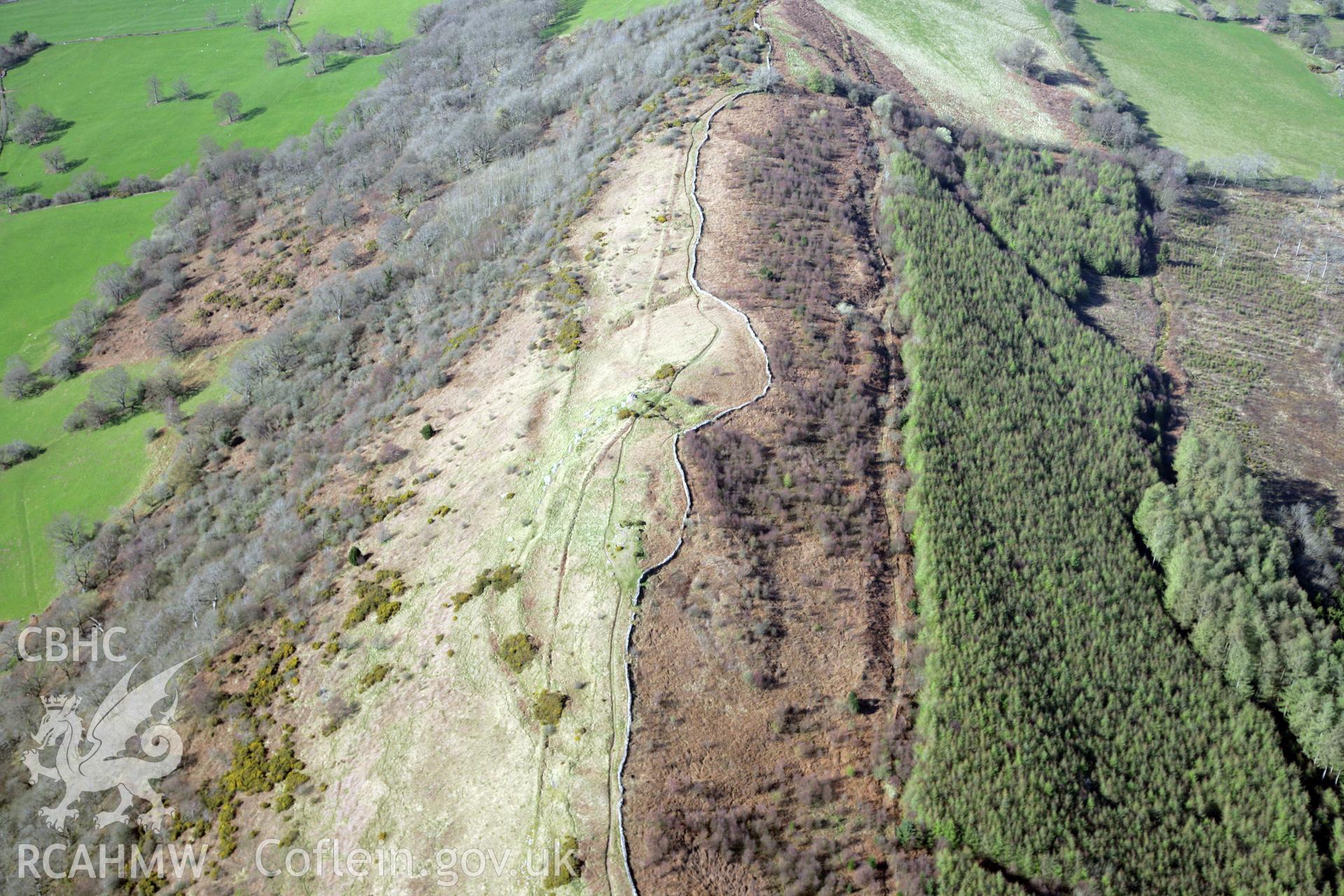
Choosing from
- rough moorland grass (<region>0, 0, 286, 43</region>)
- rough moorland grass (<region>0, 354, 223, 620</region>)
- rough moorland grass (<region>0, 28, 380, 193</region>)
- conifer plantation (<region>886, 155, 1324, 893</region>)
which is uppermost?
rough moorland grass (<region>0, 0, 286, 43</region>)

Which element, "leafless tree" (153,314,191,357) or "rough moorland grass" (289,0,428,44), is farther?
"rough moorland grass" (289,0,428,44)

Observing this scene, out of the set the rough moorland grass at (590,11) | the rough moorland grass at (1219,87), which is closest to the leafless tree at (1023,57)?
the rough moorland grass at (1219,87)

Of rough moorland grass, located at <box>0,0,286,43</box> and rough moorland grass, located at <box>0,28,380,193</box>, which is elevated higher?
rough moorland grass, located at <box>0,0,286,43</box>

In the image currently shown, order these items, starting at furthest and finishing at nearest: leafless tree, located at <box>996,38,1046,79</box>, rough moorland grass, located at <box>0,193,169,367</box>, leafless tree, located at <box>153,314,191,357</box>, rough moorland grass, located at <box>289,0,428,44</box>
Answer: rough moorland grass, located at <box>289,0,428,44</box> < leafless tree, located at <box>996,38,1046,79</box> < rough moorland grass, located at <box>0,193,169,367</box> < leafless tree, located at <box>153,314,191,357</box>

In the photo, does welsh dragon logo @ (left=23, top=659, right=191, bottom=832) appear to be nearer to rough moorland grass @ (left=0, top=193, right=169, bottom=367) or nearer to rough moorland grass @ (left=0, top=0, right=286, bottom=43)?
rough moorland grass @ (left=0, top=193, right=169, bottom=367)

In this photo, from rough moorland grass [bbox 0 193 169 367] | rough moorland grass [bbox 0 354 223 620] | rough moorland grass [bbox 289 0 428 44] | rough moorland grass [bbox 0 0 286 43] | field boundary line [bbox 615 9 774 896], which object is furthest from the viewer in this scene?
rough moorland grass [bbox 0 0 286 43]

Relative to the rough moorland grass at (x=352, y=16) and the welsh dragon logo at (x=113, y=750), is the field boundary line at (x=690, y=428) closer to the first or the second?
the welsh dragon logo at (x=113, y=750)

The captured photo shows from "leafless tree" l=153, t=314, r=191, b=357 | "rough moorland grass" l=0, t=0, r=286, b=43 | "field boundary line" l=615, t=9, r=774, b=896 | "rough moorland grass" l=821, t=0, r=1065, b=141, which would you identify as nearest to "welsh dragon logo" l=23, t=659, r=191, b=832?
"field boundary line" l=615, t=9, r=774, b=896
